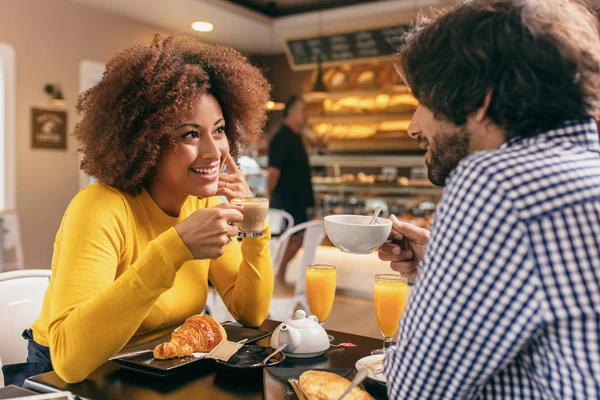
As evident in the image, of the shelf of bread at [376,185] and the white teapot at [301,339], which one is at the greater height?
the shelf of bread at [376,185]

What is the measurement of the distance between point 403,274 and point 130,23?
6056mm

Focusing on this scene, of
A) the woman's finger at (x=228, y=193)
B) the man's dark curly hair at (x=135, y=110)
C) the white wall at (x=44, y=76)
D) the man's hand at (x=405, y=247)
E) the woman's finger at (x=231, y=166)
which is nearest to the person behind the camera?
the man's hand at (x=405, y=247)

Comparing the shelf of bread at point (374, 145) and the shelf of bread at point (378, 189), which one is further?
the shelf of bread at point (374, 145)

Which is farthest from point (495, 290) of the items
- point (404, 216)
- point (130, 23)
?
point (130, 23)

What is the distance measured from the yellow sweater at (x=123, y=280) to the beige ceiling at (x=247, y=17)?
4708mm

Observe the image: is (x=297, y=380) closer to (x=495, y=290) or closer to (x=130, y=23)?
(x=495, y=290)

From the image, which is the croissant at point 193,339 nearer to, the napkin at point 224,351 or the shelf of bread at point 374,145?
the napkin at point 224,351

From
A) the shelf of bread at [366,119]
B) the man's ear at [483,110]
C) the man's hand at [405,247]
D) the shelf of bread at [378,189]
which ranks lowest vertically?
the shelf of bread at [378,189]

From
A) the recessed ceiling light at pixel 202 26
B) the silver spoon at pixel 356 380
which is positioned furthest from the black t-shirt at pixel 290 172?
the silver spoon at pixel 356 380

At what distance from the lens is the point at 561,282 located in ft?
2.63

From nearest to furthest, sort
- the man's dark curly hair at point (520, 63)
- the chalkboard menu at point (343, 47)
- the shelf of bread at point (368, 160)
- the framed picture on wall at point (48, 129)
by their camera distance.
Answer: the man's dark curly hair at point (520, 63) < the framed picture on wall at point (48, 129) < the chalkboard menu at point (343, 47) < the shelf of bread at point (368, 160)

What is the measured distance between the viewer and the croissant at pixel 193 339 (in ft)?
4.27

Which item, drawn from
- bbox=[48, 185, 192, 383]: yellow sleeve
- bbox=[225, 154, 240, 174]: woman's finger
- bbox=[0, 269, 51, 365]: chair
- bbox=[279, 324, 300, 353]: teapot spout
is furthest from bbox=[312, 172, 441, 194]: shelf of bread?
bbox=[48, 185, 192, 383]: yellow sleeve

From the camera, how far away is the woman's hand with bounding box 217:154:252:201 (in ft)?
6.00
